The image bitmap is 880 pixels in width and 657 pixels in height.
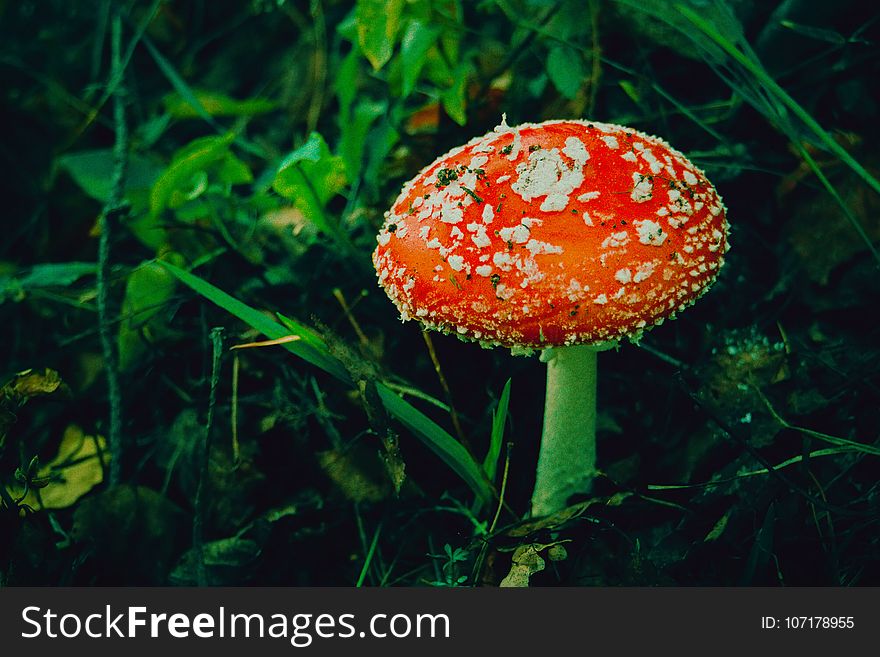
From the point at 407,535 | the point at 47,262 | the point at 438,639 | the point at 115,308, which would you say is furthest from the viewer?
the point at 47,262

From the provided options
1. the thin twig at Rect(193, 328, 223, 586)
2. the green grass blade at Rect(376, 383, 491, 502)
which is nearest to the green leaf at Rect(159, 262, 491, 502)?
the green grass blade at Rect(376, 383, 491, 502)

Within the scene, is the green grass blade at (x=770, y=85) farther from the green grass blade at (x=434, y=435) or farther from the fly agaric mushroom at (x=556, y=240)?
the green grass blade at (x=434, y=435)

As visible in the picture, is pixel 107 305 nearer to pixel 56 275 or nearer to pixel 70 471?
pixel 56 275

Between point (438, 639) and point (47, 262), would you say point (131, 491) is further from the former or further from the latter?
point (47, 262)

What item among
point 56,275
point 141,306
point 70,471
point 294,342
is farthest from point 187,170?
point 70,471

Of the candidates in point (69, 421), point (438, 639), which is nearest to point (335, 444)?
point (438, 639)

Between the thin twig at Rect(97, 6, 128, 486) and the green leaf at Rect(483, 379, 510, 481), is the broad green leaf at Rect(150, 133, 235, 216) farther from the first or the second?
the green leaf at Rect(483, 379, 510, 481)

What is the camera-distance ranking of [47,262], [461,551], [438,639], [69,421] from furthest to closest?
[47,262], [69,421], [461,551], [438,639]

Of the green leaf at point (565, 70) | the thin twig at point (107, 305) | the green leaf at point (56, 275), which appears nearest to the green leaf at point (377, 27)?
the green leaf at point (565, 70)

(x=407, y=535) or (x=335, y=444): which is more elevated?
(x=335, y=444)
